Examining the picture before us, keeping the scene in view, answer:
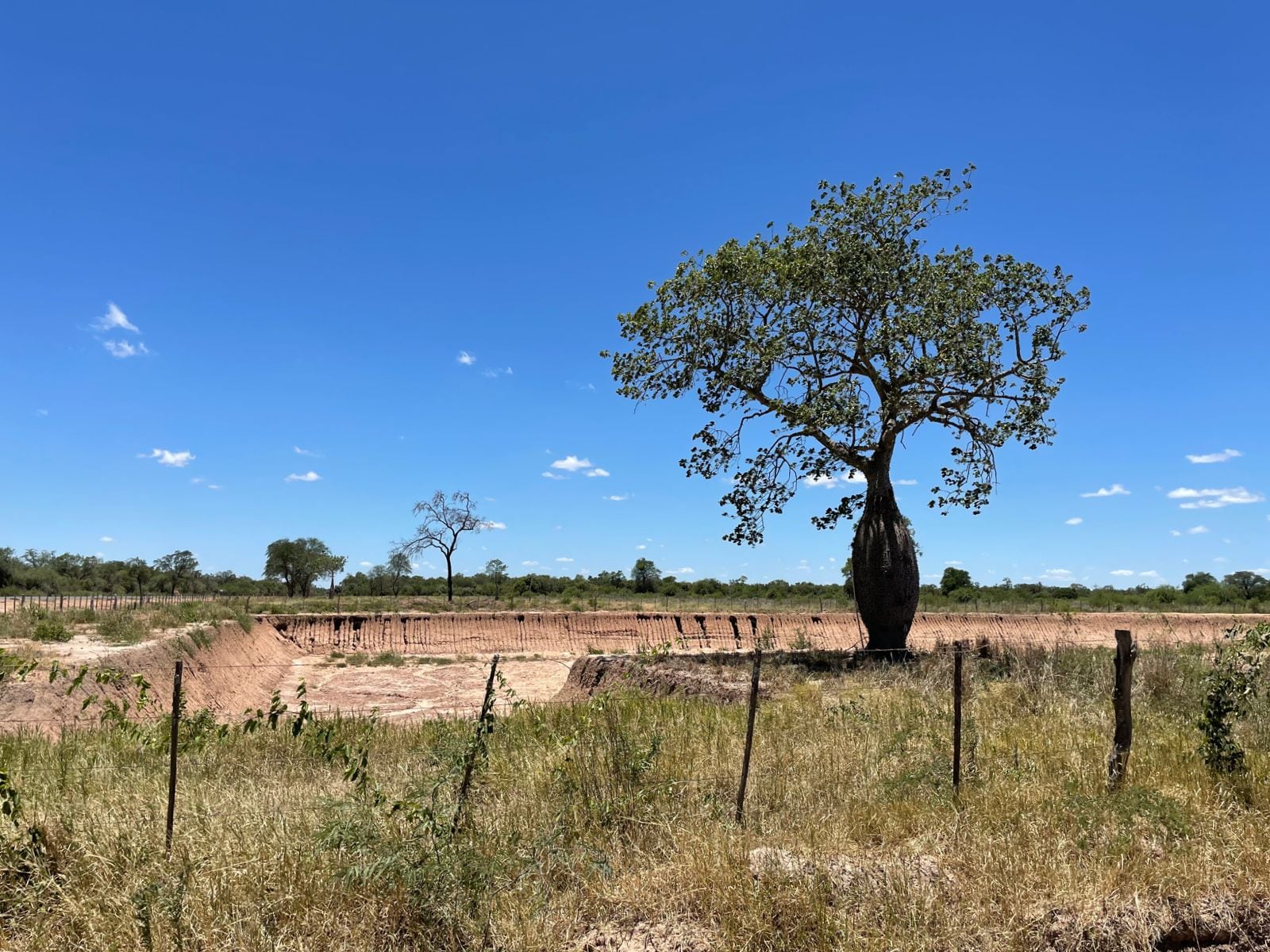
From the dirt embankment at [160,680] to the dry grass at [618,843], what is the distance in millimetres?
2537

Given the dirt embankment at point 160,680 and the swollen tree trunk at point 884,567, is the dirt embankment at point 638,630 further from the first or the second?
the swollen tree trunk at point 884,567

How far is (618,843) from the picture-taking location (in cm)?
499

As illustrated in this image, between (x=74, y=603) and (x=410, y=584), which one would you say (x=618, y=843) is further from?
(x=410, y=584)

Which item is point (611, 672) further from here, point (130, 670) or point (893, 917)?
point (893, 917)

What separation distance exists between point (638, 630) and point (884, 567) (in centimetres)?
1487

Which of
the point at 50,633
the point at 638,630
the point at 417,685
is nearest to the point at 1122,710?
the point at 417,685

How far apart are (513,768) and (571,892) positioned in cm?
219

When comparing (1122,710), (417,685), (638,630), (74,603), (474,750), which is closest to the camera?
(474,750)

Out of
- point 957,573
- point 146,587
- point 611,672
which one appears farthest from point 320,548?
point 611,672

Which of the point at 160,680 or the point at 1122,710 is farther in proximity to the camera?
the point at 160,680

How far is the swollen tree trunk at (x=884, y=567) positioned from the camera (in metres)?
16.0

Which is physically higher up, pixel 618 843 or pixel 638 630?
pixel 618 843

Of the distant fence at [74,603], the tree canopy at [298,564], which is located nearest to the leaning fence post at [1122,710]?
the distant fence at [74,603]

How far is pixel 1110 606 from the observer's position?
1518 inches
